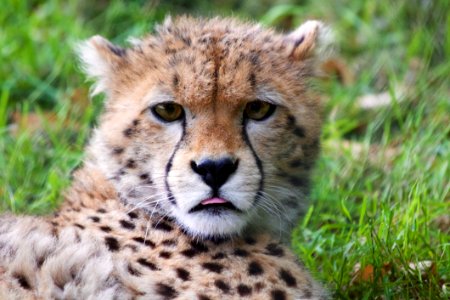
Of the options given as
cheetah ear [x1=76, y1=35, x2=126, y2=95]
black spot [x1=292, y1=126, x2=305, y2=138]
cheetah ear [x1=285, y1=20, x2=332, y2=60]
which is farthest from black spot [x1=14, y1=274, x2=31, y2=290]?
cheetah ear [x1=285, y1=20, x2=332, y2=60]

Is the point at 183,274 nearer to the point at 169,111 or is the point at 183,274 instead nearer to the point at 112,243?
the point at 112,243

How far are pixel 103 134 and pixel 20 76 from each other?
1860 millimetres

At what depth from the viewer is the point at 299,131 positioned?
3135 mm

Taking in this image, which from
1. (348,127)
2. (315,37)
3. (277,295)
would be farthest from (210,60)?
(348,127)

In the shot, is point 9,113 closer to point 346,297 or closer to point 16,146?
point 16,146

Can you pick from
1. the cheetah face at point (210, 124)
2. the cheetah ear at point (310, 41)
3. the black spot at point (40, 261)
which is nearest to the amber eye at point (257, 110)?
the cheetah face at point (210, 124)

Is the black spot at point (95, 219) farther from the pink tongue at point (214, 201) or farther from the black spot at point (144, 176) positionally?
the pink tongue at point (214, 201)

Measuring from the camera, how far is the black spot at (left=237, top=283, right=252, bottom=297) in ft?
9.06

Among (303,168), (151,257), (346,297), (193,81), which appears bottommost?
(346,297)

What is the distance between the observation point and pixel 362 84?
5.19 metres

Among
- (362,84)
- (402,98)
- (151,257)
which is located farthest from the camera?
(362,84)

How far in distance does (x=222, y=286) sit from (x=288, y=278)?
221 millimetres

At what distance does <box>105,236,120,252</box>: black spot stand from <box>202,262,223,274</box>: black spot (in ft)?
0.93

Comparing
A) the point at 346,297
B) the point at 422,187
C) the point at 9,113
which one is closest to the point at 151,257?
the point at 346,297
